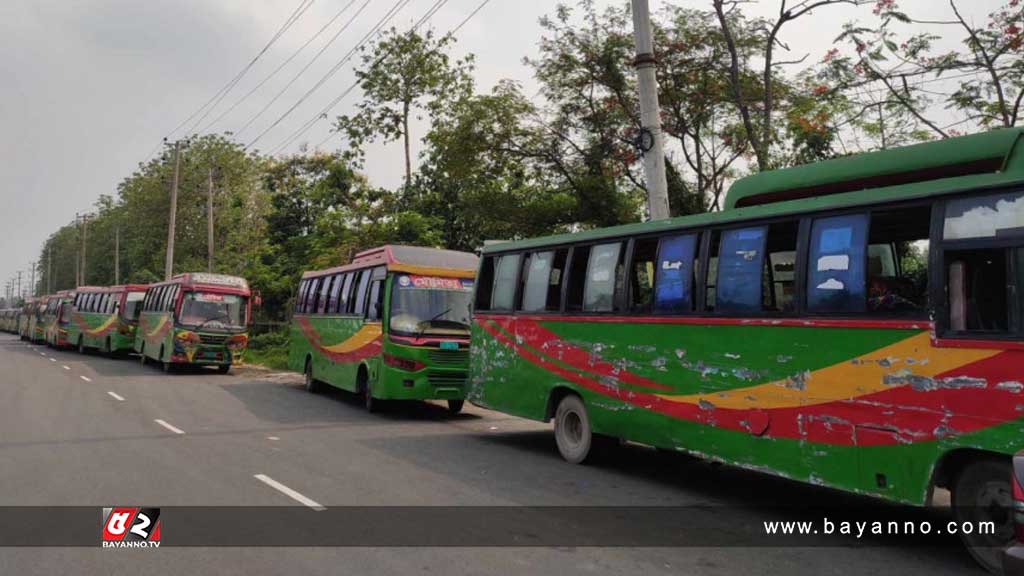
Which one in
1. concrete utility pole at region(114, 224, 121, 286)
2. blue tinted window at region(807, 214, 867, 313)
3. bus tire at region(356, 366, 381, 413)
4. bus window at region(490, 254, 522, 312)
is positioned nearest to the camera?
blue tinted window at region(807, 214, 867, 313)

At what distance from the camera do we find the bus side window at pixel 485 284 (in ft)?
39.8

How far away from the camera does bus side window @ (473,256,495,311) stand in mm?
12133

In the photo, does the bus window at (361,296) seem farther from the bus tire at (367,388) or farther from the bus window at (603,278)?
the bus window at (603,278)

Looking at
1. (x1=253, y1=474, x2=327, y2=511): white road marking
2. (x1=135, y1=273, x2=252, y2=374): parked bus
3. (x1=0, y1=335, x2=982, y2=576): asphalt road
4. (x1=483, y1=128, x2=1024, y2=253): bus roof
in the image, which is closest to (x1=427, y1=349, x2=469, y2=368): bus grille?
(x1=0, y1=335, x2=982, y2=576): asphalt road

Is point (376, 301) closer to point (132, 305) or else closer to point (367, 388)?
point (367, 388)

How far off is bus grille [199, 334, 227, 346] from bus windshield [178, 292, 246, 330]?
0.91ft

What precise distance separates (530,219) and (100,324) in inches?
886

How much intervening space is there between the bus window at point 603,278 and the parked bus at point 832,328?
25 millimetres

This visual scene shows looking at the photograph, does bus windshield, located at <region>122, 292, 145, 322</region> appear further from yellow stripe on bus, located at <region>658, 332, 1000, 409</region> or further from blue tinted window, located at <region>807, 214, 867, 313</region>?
blue tinted window, located at <region>807, 214, 867, 313</region>

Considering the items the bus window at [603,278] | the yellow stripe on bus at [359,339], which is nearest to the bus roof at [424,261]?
the yellow stripe on bus at [359,339]

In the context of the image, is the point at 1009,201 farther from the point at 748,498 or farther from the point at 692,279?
the point at 748,498

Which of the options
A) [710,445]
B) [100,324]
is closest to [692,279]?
[710,445]

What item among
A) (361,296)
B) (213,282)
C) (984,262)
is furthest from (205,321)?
(984,262)

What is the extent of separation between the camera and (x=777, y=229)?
7.39m
